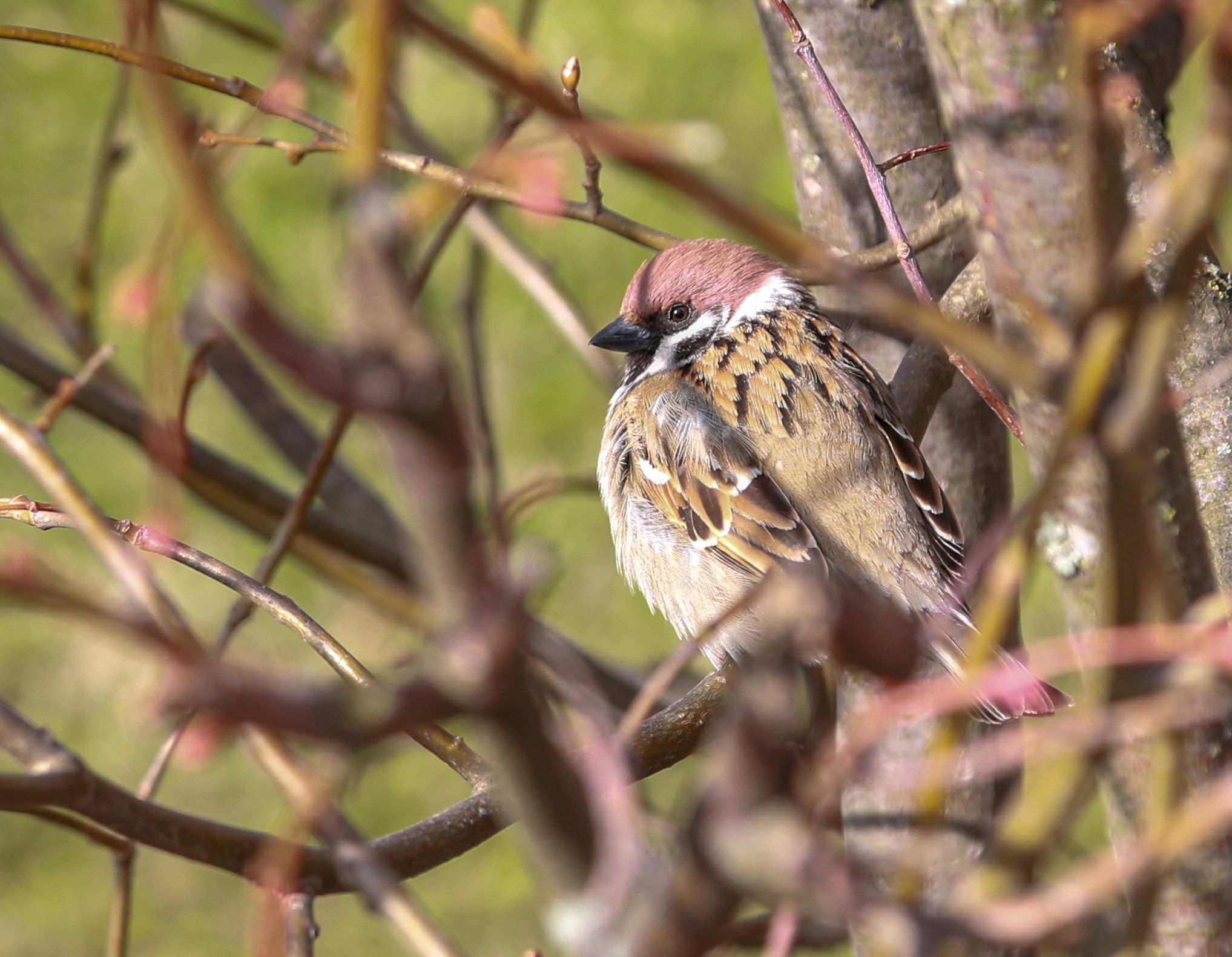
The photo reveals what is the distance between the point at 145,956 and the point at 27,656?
49.3 inches

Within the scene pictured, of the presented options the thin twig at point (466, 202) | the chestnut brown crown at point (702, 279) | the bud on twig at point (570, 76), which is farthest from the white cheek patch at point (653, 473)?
the bud on twig at point (570, 76)

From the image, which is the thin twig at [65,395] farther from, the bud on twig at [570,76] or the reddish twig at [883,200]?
the reddish twig at [883,200]

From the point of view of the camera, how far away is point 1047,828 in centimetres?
89

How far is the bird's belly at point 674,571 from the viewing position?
2.86 m

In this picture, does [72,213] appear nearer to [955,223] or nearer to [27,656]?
[27,656]

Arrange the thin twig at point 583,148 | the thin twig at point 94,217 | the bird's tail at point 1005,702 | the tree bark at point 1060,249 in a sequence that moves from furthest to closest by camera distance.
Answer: the thin twig at point 94,217, the bird's tail at point 1005,702, the thin twig at point 583,148, the tree bark at point 1060,249

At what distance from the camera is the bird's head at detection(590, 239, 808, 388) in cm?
307

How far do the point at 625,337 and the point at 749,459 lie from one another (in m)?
0.47

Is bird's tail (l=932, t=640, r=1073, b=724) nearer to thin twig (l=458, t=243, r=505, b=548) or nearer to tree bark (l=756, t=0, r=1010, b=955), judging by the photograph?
tree bark (l=756, t=0, r=1010, b=955)

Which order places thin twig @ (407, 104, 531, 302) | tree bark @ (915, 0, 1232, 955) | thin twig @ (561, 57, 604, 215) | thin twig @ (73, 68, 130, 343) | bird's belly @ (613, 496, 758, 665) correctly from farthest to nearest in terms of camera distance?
bird's belly @ (613, 496, 758, 665), thin twig @ (73, 68, 130, 343), thin twig @ (407, 104, 531, 302), thin twig @ (561, 57, 604, 215), tree bark @ (915, 0, 1232, 955)

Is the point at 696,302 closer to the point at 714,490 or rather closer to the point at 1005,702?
the point at 714,490

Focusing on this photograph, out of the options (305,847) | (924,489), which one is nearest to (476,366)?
(924,489)

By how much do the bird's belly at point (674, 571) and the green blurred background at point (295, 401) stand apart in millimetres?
896

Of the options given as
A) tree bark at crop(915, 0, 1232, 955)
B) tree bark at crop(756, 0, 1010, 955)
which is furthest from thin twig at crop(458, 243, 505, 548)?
tree bark at crop(915, 0, 1232, 955)
